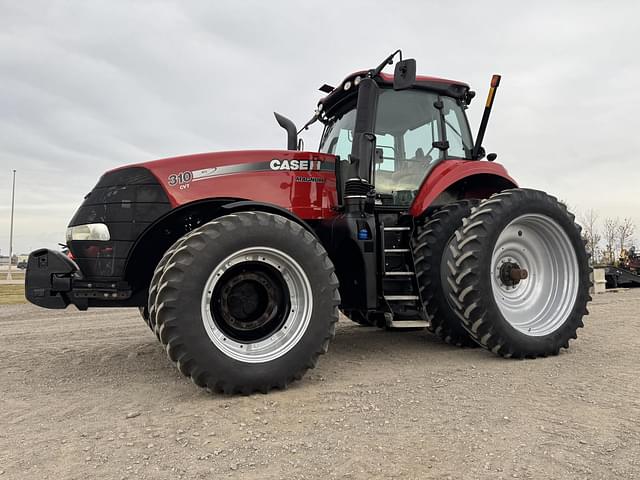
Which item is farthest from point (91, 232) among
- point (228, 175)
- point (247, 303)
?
point (247, 303)

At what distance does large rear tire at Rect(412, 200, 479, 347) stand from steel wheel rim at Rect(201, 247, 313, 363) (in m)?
1.55

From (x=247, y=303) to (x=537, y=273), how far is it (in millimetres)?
3088

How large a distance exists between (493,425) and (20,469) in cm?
247

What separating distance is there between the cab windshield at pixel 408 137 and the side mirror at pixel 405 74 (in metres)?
0.91

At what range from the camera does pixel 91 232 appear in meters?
4.12

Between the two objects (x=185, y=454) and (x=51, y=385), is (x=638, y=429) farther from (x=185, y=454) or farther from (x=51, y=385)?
(x=51, y=385)

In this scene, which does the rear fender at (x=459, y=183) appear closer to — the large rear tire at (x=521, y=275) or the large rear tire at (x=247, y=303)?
the large rear tire at (x=521, y=275)

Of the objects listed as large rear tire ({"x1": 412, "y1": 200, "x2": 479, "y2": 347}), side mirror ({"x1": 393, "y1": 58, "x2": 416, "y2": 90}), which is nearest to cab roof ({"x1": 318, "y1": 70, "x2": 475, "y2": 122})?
side mirror ({"x1": 393, "y1": 58, "x2": 416, "y2": 90})

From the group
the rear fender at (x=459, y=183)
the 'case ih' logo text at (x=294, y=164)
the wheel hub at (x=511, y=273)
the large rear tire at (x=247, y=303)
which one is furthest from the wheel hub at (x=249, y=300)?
the wheel hub at (x=511, y=273)

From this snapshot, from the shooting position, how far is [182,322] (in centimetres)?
321

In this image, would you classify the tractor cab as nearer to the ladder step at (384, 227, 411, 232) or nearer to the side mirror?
the ladder step at (384, 227, 411, 232)

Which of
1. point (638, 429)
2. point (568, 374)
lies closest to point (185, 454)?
point (638, 429)

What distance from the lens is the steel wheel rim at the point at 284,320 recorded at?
133 inches

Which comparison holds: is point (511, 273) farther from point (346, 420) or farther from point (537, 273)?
point (346, 420)
